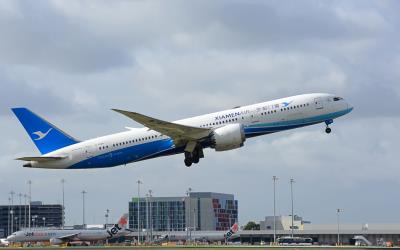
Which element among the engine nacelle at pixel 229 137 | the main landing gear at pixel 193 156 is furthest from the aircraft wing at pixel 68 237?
the engine nacelle at pixel 229 137

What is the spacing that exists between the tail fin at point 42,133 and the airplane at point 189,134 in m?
0.11

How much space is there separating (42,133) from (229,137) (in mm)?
23415

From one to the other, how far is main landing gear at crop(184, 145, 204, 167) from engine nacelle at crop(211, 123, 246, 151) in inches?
106

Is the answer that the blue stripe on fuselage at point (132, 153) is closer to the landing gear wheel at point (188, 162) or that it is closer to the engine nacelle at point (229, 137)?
the landing gear wheel at point (188, 162)

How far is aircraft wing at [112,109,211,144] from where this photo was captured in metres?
79.1

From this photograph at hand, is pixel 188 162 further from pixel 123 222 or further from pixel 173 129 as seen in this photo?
pixel 123 222

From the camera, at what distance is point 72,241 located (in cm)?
15050

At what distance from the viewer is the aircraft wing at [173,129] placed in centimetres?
7912

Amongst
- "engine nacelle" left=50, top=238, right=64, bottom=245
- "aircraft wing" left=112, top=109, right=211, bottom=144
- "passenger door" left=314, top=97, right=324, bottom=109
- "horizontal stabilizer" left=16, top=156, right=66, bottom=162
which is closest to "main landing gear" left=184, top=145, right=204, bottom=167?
"aircraft wing" left=112, top=109, right=211, bottom=144

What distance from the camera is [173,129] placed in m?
80.4

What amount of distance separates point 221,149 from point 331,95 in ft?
43.9

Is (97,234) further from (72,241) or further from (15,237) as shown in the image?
(15,237)

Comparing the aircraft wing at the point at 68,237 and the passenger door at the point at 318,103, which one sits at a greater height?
the passenger door at the point at 318,103

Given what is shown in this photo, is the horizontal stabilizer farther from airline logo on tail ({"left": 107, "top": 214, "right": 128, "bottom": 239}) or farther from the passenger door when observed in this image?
airline logo on tail ({"left": 107, "top": 214, "right": 128, "bottom": 239})
